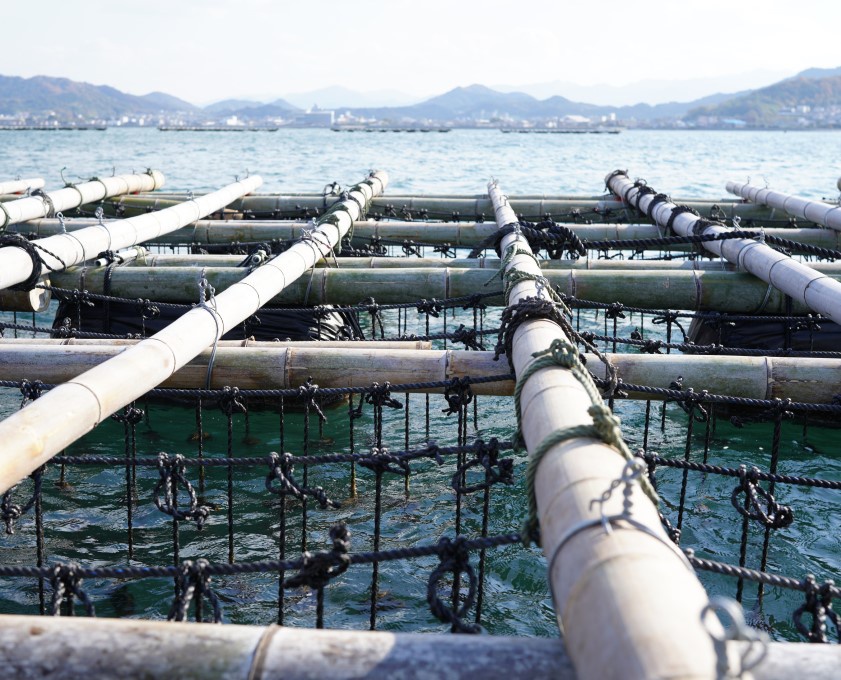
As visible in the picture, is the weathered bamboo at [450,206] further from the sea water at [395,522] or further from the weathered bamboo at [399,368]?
the weathered bamboo at [399,368]

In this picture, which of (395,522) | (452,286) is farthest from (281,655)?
(452,286)

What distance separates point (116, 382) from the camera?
632 cm

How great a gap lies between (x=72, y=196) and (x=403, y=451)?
14.2 metres

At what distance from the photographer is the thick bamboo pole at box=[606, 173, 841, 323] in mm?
9852

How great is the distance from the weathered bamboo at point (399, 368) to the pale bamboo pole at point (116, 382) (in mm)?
503

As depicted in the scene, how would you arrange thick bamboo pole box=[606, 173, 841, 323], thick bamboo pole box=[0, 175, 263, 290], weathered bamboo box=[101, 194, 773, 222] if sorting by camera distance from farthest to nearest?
weathered bamboo box=[101, 194, 773, 222], thick bamboo pole box=[0, 175, 263, 290], thick bamboo pole box=[606, 173, 841, 323]

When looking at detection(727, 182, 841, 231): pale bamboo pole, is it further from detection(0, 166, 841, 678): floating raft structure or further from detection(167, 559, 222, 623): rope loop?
detection(167, 559, 222, 623): rope loop

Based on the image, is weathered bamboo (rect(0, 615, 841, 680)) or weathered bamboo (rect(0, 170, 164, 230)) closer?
weathered bamboo (rect(0, 615, 841, 680))

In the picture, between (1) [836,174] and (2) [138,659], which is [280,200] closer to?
(2) [138,659]

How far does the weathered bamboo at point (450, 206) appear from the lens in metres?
19.9

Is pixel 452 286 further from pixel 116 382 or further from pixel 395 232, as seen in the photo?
pixel 116 382

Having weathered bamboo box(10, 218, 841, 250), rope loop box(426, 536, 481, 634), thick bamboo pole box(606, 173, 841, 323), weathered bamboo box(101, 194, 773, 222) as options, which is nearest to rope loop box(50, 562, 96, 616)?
rope loop box(426, 536, 481, 634)

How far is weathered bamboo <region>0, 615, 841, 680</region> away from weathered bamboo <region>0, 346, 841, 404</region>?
438 centimetres

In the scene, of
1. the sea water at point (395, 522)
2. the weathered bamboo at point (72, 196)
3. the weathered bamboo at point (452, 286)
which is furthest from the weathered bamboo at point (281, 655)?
the weathered bamboo at point (72, 196)
